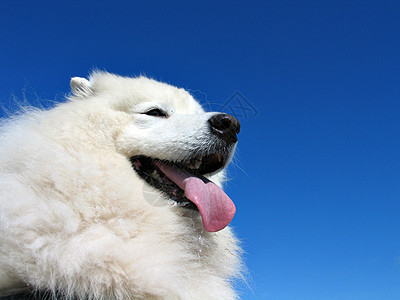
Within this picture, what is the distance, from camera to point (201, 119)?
12.1 ft

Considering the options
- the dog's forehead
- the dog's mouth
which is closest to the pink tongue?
the dog's mouth

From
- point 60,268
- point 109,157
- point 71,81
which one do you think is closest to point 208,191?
point 109,157

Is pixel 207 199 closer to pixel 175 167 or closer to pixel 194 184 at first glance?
→ pixel 194 184

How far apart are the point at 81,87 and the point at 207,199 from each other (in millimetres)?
2246

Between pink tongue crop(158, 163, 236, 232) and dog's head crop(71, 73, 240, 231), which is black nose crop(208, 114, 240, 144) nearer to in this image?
dog's head crop(71, 73, 240, 231)

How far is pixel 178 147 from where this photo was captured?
3580 mm

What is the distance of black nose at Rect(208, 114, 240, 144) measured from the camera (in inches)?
142

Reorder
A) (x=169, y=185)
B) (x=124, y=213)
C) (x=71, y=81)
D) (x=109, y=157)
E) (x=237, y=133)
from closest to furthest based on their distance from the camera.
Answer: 1. (x=124, y=213)
2. (x=109, y=157)
3. (x=169, y=185)
4. (x=237, y=133)
5. (x=71, y=81)

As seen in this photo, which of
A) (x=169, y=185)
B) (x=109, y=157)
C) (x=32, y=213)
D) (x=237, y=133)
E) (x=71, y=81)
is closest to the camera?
(x=32, y=213)

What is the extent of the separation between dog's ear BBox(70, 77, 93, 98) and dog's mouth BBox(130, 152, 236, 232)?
128 cm

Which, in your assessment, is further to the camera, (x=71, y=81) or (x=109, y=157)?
(x=71, y=81)

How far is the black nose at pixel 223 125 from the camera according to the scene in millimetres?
3598

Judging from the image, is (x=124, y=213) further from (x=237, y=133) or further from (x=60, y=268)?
(x=237, y=133)

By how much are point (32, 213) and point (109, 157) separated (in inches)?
35.3
